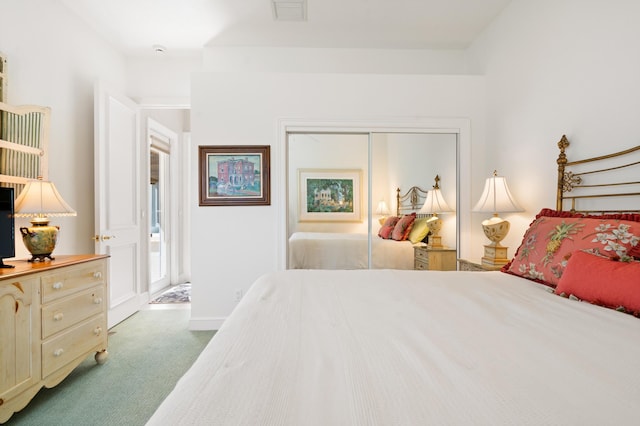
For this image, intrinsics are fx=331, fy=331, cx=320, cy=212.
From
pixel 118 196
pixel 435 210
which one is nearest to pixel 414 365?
pixel 435 210

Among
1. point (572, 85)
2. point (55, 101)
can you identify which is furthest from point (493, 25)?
point (55, 101)

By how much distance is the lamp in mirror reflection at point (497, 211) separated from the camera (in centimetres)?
257

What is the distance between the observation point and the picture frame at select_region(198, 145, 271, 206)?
3.15 m

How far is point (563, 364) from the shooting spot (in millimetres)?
781

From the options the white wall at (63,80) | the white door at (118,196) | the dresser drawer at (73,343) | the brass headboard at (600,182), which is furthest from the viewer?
the white door at (118,196)

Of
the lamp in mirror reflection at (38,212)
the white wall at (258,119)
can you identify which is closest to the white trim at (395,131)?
the white wall at (258,119)

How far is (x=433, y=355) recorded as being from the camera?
833 millimetres

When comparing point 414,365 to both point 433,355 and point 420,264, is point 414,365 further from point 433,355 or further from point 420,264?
point 420,264

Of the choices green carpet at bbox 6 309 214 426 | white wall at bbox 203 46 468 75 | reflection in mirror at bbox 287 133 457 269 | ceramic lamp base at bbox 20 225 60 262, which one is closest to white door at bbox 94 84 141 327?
green carpet at bbox 6 309 214 426

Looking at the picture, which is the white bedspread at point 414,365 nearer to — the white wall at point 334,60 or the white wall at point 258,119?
the white wall at point 258,119

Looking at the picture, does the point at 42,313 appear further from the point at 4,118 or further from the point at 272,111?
the point at 272,111

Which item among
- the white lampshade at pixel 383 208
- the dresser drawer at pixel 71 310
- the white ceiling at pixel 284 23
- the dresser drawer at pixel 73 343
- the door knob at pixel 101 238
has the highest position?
the white ceiling at pixel 284 23

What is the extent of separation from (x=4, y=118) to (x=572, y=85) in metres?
3.73

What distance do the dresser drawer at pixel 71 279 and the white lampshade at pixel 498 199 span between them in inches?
116
